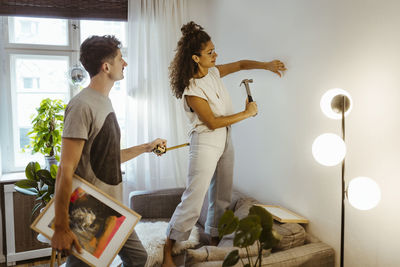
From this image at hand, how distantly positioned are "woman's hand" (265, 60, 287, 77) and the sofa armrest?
130 centimetres

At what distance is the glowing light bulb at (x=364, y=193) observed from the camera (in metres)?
1.25

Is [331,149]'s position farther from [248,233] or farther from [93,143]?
[93,143]

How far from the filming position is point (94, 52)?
4.54 feet

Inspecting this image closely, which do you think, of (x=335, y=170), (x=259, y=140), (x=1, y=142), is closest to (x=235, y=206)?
A: (x=259, y=140)

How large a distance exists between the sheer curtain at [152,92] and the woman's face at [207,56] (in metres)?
1.29

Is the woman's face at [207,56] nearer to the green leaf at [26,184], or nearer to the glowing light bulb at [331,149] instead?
the glowing light bulb at [331,149]

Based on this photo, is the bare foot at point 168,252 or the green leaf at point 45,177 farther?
the bare foot at point 168,252

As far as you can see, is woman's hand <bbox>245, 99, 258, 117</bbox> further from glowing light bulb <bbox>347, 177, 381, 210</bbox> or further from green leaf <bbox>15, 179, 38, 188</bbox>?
green leaf <bbox>15, 179, 38, 188</bbox>

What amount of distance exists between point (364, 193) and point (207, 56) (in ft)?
3.65

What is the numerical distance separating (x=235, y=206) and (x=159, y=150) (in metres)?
0.92

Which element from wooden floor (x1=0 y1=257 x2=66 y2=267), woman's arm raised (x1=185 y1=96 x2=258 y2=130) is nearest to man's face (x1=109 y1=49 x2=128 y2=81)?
woman's arm raised (x1=185 y1=96 x2=258 y2=130)

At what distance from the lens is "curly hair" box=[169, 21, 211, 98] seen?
1.93 m

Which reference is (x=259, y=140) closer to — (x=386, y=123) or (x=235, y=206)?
(x=235, y=206)

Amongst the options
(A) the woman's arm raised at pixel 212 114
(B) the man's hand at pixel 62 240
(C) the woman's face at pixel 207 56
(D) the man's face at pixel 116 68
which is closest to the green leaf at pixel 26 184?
(B) the man's hand at pixel 62 240
